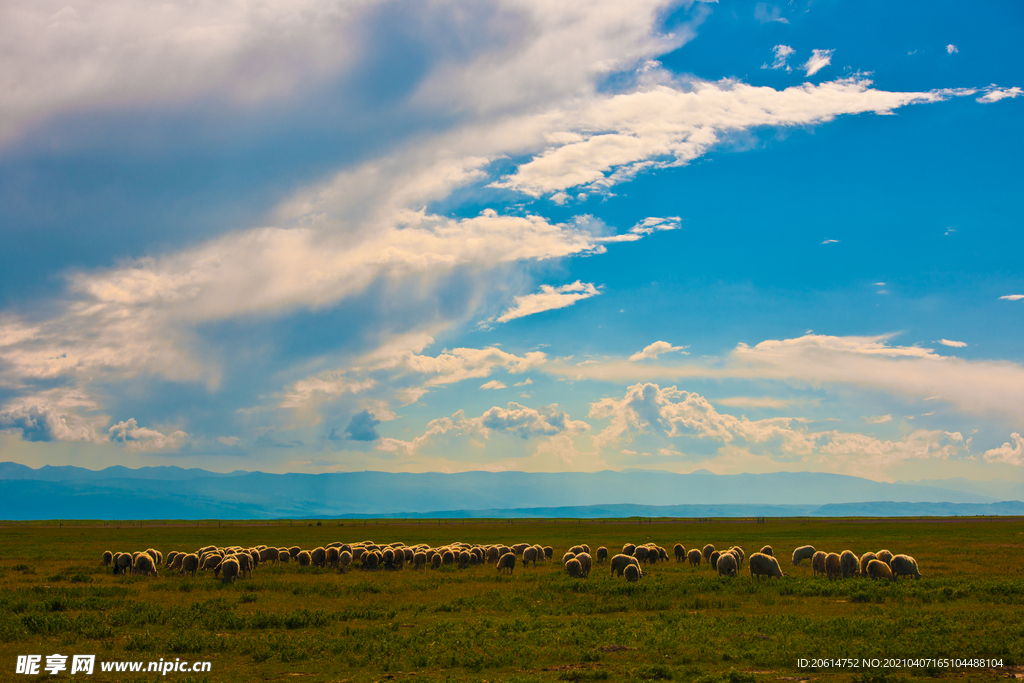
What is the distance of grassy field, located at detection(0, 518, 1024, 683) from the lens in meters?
14.2

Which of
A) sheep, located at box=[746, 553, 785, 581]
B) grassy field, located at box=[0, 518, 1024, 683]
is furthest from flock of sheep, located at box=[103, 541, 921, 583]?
grassy field, located at box=[0, 518, 1024, 683]

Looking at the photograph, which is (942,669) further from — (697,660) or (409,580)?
(409,580)

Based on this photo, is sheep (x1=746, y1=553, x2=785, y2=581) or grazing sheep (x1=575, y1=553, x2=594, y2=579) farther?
grazing sheep (x1=575, y1=553, x2=594, y2=579)

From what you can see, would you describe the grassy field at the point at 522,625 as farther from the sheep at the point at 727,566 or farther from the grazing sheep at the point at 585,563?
the grazing sheep at the point at 585,563

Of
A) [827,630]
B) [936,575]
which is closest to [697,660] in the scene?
[827,630]

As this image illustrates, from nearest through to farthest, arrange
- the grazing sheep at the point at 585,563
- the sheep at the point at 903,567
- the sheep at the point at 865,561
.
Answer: the sheep at the point at 903,567, the sheep at the point at 865,561, the grazing sheep at the point at 585,563

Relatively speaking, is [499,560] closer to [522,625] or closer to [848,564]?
[522,625]

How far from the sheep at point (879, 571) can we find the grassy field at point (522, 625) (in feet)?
5.03

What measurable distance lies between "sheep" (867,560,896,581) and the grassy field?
1532mm

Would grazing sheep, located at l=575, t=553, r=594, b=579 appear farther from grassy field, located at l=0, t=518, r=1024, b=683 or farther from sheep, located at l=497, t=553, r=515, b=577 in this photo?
sheep, located at l=497, t=553, r=515, b=577

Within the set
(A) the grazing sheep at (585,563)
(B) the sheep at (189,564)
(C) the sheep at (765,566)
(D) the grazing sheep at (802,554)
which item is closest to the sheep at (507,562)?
(A) the grazing sheep at (585,563)

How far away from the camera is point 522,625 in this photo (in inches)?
731

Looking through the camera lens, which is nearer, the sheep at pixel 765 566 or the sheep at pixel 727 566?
the sheep at pixel 765 566

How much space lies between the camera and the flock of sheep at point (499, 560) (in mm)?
28453
